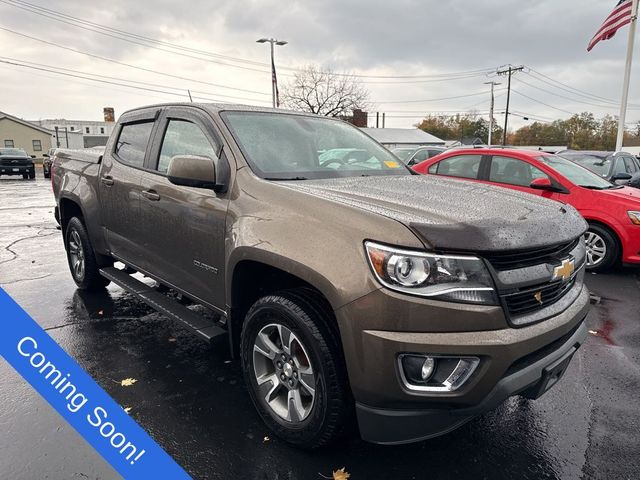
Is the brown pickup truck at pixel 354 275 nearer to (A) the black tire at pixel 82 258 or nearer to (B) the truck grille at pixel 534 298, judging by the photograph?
→ (B) the truck grille at pixel 534 298

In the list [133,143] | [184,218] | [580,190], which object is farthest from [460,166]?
[184,218]

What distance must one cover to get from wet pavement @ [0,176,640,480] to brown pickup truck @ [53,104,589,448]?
304mm

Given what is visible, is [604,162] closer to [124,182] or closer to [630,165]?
[630,165]

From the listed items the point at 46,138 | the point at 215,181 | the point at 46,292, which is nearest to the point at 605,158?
the point at 215,181

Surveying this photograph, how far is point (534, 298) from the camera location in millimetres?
2152

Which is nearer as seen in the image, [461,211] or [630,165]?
[461,211]

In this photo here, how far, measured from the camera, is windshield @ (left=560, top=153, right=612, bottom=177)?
389 inches

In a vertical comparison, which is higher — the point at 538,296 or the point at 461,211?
the point at 461,211

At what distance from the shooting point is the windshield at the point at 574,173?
6517 millimetres

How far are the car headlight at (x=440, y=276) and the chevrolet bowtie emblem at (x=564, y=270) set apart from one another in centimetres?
53

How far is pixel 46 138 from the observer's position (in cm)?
5800

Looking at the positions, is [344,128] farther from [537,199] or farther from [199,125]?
[537,199]

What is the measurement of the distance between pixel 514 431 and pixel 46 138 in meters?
67.3

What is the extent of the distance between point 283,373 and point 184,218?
4.29ft
